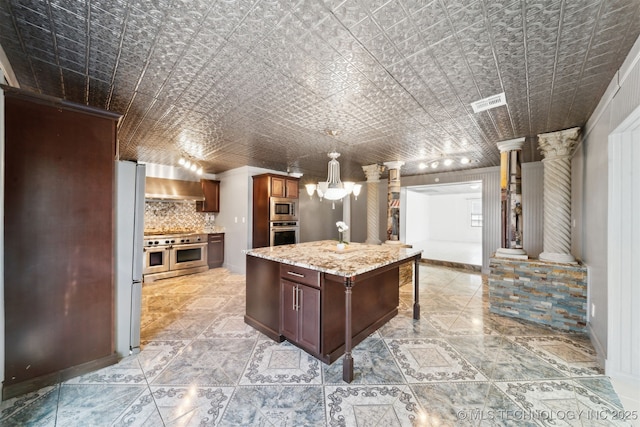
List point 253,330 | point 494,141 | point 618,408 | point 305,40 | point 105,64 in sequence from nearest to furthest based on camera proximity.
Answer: point 305,40 → point 618,408 → point 105,64 → point 253,330 → point 494,141

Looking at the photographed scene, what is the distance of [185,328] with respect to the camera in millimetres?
2840

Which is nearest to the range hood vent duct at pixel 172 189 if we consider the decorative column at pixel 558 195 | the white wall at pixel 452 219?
the decorative column at pixel 558 195

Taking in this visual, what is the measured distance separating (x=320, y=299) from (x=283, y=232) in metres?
3.26

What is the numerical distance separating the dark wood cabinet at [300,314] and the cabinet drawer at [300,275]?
45 millimetres

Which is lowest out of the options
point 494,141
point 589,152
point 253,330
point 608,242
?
point 253,330

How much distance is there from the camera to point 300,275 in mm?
2348

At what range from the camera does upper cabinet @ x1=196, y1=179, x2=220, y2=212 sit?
5906 mm

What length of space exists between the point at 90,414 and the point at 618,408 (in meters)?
3.54

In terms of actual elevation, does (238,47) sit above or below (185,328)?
above

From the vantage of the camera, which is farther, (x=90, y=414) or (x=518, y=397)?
(x=518, y=397)

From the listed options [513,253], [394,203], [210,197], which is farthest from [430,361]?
[210,197]

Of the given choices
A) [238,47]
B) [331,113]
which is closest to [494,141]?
[331,113]

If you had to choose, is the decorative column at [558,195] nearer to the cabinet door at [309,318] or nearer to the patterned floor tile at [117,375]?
the cabinet door at [309,318]

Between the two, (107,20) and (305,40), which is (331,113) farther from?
(107,20)
